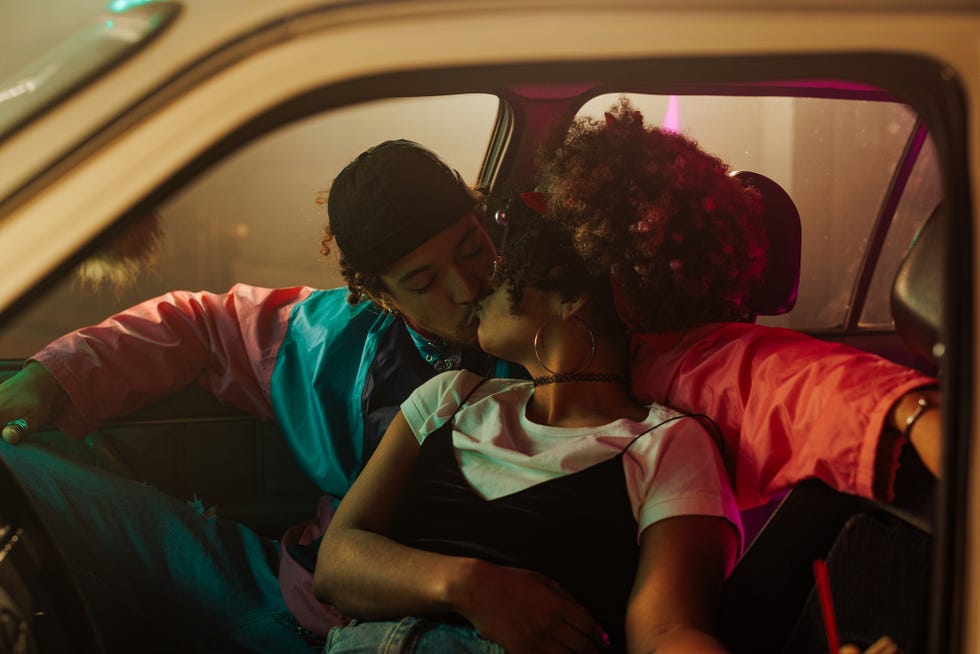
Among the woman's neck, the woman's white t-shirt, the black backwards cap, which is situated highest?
the black backwards cap

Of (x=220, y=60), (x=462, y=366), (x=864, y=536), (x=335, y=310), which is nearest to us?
(x=220, y=60)

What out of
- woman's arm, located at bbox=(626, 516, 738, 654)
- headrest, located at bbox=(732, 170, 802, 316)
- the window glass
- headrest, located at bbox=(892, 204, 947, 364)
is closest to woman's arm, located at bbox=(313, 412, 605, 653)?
woman's arm, located at bbox=(626, 516, 738, 654)

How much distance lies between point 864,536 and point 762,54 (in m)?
0.69

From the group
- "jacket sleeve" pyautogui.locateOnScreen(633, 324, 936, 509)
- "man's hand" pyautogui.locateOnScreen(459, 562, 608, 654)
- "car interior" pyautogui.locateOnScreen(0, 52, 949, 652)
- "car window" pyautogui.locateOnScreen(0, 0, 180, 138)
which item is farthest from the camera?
"man's hand" pyautogui.locateOnScreen(459, 562, 608, 654)

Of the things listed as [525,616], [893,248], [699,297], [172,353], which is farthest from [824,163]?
[525,616]

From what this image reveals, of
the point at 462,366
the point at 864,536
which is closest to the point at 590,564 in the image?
the point at 864,536

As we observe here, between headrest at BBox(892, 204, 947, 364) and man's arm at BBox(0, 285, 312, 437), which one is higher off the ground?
headrest at BBox(892, 204, 947, 364)

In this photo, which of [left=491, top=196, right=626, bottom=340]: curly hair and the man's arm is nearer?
A: [left=491, top=196, right=626, bottom=340]: curly hair

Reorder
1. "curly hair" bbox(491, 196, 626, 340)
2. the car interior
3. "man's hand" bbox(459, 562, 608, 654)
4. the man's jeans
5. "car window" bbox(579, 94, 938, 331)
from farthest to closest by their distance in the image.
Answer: "car window" bbox(579, 94, 938, 331) → the man's jeans → "curly hair" bbox(491, 196, 626, 340) → "man's hand" bbox(459, 562, 608, 654) → the car interior

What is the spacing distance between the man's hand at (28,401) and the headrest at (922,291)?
1.66 m

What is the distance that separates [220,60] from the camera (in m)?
0.79

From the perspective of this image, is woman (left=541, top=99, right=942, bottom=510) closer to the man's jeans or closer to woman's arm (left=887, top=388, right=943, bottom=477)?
woman's arm (left=887, top=388, right=943, bottom=477)

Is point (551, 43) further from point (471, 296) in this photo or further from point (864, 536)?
point (471, 296)

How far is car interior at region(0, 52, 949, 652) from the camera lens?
92 centimetres
